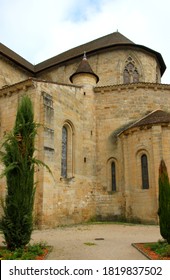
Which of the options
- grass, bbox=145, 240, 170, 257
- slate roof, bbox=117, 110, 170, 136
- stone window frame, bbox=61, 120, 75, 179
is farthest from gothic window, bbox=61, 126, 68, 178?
grass, bbox=145, 240, 170, 257

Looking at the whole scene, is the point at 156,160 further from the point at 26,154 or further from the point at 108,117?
the point at 26,154

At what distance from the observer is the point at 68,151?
18469 mm

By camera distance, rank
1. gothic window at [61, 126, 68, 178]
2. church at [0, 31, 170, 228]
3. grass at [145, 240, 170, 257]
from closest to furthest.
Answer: grass at [145, 240, 170, 257], church at [0, 31, 170, 228], gothic window at [61, 126, 68, 178]

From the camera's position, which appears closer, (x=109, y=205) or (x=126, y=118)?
(x=109, y=205)

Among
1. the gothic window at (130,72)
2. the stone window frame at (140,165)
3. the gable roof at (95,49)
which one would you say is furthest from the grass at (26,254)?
the gothic window at (130,72)

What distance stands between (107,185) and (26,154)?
37.7ft

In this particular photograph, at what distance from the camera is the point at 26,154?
9047mm

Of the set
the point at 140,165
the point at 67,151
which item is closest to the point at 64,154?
the point at 67,151

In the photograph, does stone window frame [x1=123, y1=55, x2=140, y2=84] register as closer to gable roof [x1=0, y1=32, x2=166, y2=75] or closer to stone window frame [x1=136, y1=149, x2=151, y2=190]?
gable roof [x1=0, y1=32, x2=166, y2=75]

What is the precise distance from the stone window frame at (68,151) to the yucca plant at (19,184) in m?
8.46

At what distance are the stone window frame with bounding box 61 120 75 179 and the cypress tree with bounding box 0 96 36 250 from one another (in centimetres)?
846

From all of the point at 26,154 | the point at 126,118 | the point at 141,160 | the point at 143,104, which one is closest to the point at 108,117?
the point at 126,118

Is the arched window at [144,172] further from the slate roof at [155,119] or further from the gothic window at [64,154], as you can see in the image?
the gothic window at [64,154]

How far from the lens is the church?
15.9m
